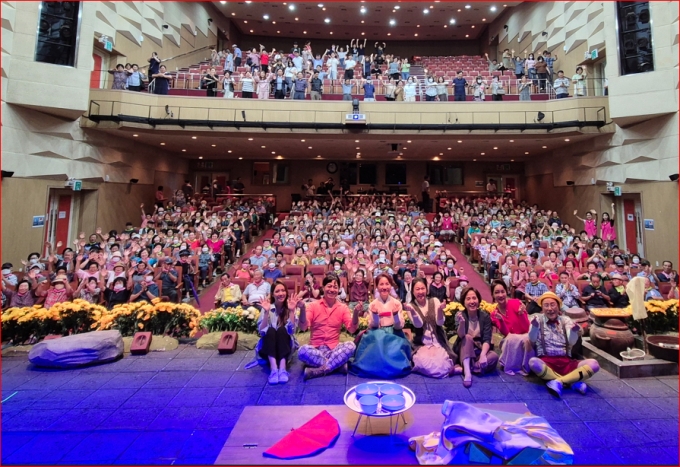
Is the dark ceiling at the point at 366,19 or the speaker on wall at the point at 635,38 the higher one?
the dark ceiling at the point at 366,19

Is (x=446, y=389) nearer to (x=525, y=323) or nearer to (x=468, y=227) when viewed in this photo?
(x=525, y=323)

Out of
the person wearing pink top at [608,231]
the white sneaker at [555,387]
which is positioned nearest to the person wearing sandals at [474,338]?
the white sneaker at [555,387]

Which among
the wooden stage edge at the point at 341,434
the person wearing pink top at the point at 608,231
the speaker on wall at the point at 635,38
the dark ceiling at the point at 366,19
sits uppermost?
the dark ceiling at the point at 366,19

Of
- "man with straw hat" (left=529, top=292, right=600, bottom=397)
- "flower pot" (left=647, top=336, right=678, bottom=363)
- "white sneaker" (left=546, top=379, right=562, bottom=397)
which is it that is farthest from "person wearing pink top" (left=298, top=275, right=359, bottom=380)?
"flower pot" (left=647, top=336, right=678, bottom=363)

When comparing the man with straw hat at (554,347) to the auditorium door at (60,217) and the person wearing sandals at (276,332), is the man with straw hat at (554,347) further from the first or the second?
the auditorium door at (60,217)

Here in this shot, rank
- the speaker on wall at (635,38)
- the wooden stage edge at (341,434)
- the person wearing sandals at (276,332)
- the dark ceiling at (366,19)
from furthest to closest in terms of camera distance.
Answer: the dark ceiling at (366,19), the speaker on wall at (635,38), the person wearing sandals at (276,332), the wooden stage edge at (341,434)

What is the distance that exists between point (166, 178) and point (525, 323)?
16937 mm

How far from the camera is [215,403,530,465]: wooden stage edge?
265 centimetres

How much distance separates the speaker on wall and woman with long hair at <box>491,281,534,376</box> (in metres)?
9.94

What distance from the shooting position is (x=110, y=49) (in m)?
12.6

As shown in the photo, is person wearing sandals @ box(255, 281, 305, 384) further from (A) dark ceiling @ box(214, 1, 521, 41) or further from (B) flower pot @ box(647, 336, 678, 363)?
(A) dark ceiling @ box(214, 1, 521, 41)

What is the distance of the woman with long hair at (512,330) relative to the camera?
4.06 metres

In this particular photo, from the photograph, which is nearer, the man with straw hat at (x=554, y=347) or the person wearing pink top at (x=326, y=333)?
the man with straw hat at (x=554, y=347)

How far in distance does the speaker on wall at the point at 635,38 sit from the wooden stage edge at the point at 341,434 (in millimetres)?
11516
